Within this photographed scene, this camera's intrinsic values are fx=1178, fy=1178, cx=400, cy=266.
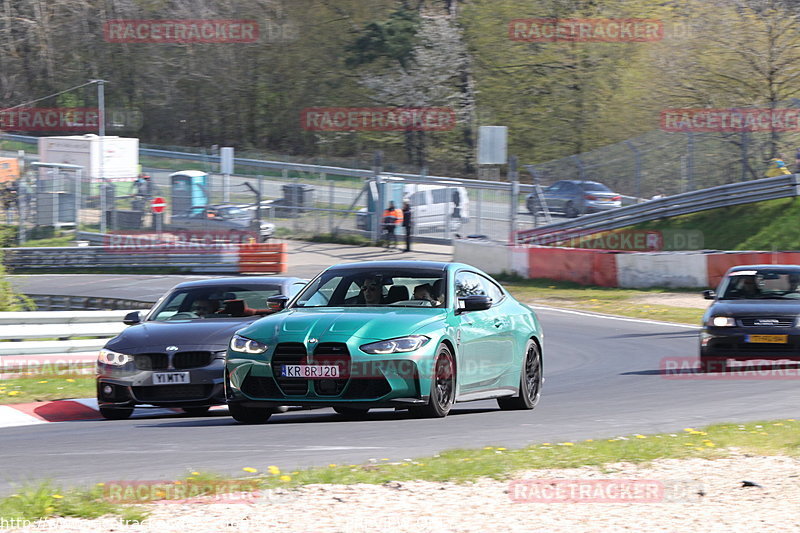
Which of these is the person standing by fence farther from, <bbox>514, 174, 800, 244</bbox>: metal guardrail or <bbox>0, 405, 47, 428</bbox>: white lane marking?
<bbox>0, 405, 47, 428</bbox>: white lane marking

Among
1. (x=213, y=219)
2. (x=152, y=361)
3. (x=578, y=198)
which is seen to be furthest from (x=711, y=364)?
(x=213, y=219)

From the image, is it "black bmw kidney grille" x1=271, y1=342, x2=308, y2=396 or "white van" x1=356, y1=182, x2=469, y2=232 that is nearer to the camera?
"black bmw kidney grille" x1=271, y1=342, x2=308, y2=396

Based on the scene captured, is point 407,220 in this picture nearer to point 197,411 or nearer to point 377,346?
point 197,411

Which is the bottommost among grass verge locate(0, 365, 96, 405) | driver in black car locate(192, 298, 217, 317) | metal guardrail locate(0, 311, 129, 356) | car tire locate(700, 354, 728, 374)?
grass verge locate(0, 365, 96, 405)

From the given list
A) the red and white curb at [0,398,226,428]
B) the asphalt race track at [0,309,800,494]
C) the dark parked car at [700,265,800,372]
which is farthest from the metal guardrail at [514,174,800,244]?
the red and white curb at [0,398,226,428]

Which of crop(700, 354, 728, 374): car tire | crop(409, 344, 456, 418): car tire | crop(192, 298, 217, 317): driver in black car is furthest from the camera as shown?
crop(700, 354, 728, 374): car tire

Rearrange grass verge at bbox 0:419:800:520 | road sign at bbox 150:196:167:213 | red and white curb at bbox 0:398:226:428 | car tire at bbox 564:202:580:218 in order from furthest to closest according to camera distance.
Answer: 1. road sign at bbox 150:196:167:213
2. car tire at bbox 564:202:580:218
3. red and white curb at bbox 0:398:226:428
4. grass verge at bbox 0:419:800:520

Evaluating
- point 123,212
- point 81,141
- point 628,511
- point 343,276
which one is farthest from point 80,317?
point 81,141

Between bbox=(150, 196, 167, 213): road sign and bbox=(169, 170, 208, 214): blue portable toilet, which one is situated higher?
bbox=(169, 170, 208, 214): blue portable toilet

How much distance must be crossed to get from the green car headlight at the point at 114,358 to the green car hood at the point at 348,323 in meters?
1.68

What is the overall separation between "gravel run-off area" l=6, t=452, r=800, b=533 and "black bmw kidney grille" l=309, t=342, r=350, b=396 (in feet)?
7.31

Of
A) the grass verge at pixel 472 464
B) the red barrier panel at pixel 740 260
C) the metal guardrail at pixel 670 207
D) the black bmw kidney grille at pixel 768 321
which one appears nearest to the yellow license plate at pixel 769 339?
the black bmw kidney grille at pixel 768 321

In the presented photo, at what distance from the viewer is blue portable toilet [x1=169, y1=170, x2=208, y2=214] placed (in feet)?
130

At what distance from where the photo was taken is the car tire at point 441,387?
29.7ft
